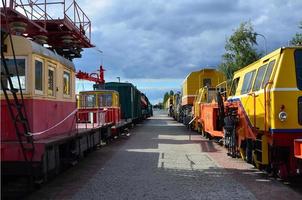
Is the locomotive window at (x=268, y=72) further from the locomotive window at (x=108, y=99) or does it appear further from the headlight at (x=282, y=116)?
the locomotive window at (x=108, y=99)

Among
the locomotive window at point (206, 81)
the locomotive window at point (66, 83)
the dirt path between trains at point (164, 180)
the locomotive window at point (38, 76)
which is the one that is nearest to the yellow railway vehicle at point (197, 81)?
the locomotive window at point (206, 81)

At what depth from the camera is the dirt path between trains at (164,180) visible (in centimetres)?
981

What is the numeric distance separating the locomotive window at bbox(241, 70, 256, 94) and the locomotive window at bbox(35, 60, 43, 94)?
515 cm

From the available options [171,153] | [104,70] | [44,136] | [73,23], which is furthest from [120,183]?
[104,70]

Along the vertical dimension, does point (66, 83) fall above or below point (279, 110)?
above

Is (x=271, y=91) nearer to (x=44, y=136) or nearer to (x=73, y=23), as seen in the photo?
(x=44, y=136)

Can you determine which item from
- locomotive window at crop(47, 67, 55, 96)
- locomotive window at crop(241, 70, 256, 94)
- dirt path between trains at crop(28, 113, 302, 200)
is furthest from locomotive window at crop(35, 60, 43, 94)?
locomotive window at crop(241, 70, 256, 94)

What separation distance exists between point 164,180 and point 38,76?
11.8ft

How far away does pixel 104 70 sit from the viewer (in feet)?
138

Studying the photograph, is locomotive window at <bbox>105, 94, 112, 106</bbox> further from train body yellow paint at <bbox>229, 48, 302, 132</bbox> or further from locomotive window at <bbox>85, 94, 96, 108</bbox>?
train body yellow paint at <bbox>229, 48, 302, 132</bbox>

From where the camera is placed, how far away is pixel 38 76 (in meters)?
10.2

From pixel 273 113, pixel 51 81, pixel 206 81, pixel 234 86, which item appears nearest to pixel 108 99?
pixel 206 81

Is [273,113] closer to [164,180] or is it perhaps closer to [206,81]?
[164,180]

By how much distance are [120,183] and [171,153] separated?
6692 millimetres
